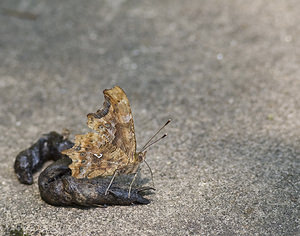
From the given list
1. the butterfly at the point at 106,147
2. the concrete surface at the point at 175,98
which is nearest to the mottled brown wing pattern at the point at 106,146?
the butterfly at the point at 106,147

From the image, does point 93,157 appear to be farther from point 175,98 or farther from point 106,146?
point 175,98

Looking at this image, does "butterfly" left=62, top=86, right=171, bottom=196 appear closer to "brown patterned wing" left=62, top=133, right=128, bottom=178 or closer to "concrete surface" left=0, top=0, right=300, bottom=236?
"brown patterned wing" left=62, top=133, right=128, bottom=178

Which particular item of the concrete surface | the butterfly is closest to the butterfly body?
the butterfly

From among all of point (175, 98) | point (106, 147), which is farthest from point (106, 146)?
point (175, 98)

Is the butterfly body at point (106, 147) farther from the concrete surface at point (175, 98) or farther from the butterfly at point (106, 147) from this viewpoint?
the concrete surface at point (175, 98)

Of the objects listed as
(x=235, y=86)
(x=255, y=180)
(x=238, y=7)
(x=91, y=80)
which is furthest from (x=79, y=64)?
(x=255, y=180)

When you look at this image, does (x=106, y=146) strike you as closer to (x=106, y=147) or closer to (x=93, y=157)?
(x=106, y=147)

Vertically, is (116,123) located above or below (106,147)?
above

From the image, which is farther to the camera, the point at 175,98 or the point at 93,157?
the point at 175,98
